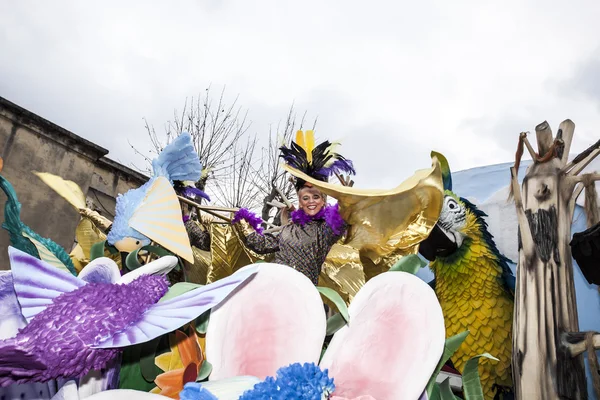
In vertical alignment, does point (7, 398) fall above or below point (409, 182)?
below

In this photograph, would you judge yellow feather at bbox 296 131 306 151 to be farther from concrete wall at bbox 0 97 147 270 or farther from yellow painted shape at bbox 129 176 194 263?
concrete wall at bbox 0 97 147 270

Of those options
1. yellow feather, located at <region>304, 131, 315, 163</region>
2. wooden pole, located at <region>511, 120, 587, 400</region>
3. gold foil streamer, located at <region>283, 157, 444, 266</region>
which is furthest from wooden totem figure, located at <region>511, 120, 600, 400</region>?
yellow feather, located at <region>304, 131, 315, 163</region>

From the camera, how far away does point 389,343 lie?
30.0 inches

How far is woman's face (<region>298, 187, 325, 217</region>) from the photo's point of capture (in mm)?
2004

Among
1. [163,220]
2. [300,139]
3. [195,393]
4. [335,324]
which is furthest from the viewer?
[300,139]

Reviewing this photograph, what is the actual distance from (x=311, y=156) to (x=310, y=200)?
26 cm

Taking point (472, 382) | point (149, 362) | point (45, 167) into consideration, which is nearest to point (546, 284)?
point (472, 382)

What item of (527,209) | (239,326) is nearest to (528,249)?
(527,209)

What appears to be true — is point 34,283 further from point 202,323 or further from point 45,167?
point 45,167

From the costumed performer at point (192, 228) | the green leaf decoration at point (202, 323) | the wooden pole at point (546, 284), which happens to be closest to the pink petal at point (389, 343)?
the green leaf decoration at point (202, 323)

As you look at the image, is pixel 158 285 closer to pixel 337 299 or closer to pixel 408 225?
pixel 337 299

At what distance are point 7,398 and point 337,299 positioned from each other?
57 cm

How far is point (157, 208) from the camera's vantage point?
1.32m

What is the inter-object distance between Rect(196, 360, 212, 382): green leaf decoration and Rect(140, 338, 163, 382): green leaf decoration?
11 centimetres
